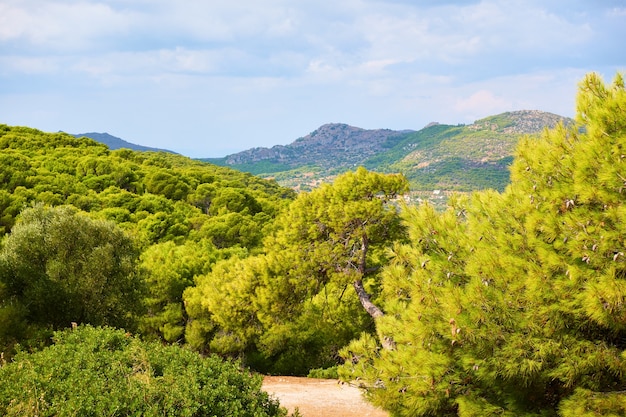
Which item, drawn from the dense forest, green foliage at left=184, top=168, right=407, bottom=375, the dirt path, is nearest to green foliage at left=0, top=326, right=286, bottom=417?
the dense forest

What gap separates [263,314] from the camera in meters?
13.9

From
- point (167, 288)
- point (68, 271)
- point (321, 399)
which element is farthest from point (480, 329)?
point (167, 288)

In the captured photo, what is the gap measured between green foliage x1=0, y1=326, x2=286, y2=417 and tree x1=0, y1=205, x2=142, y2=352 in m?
6.28

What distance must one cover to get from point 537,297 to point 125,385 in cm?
497

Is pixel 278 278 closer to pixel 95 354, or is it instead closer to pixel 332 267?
pixel 332 267

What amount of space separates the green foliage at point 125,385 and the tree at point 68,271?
6283mm

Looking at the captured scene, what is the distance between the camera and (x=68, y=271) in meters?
13.9

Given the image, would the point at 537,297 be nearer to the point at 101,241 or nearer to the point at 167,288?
the point at 101,241

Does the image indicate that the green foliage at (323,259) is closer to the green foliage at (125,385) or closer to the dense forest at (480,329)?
the dense forest at (480,329)

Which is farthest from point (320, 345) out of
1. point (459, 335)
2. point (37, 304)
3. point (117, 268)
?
point (459, 335)

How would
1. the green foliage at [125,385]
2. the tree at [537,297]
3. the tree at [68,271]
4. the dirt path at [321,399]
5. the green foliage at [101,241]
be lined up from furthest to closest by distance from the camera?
the green foliage at [101,241], the tree at [68,271], the dirt path at [321,399], the green foliage at [125,385], the tree at [537,297]

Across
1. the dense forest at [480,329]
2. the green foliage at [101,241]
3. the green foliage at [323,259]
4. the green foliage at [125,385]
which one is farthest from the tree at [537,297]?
the green foliage at [101,241]

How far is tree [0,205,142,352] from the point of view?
12992mm

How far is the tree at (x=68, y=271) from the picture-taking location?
13.0 m
